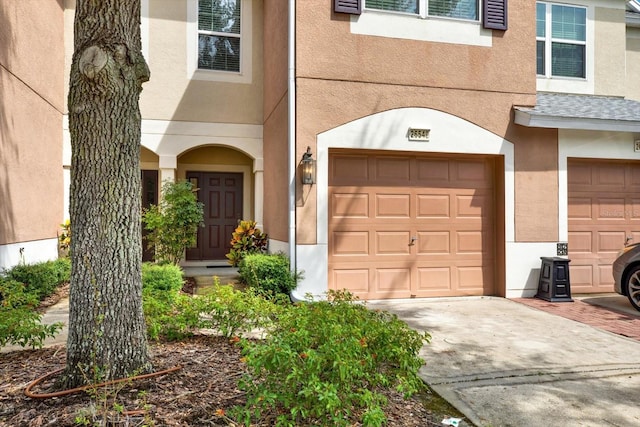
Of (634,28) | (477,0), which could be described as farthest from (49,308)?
(634,28)

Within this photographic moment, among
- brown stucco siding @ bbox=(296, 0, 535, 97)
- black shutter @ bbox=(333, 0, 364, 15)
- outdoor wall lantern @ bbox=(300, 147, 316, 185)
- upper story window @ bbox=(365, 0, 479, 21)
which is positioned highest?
upper story window @ bbox=(365, 0, 479, 21)

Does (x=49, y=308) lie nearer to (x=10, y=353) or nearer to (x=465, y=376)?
(x=10, y=353)

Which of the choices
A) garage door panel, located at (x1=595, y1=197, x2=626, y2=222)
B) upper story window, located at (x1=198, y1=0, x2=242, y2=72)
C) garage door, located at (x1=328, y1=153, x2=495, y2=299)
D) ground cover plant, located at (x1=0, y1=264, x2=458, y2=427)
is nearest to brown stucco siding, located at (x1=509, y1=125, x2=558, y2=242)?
garage door, located at (x1=328, y1=153, x2=495, y2=299)

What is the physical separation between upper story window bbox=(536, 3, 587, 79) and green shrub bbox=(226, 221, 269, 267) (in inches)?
257

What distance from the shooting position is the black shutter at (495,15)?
6.89 meters

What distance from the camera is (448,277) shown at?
6.97 meters

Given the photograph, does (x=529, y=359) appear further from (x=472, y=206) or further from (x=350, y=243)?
(x=472, y=206)

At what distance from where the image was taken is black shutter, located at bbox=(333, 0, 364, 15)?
20.9 ft

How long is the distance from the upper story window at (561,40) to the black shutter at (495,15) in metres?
2.03

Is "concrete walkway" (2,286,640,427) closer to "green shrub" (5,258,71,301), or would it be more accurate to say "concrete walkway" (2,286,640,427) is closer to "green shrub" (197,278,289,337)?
"green shrub" (5,258,71,301)

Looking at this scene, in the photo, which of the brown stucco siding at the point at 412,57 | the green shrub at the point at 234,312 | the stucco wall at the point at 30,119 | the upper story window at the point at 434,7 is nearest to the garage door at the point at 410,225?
the brown stucco siding at the point at 412,57

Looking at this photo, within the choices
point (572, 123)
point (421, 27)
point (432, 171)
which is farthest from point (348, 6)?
point (572, 123)

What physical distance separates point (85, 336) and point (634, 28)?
41.1ft

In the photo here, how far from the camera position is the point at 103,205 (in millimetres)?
2754
